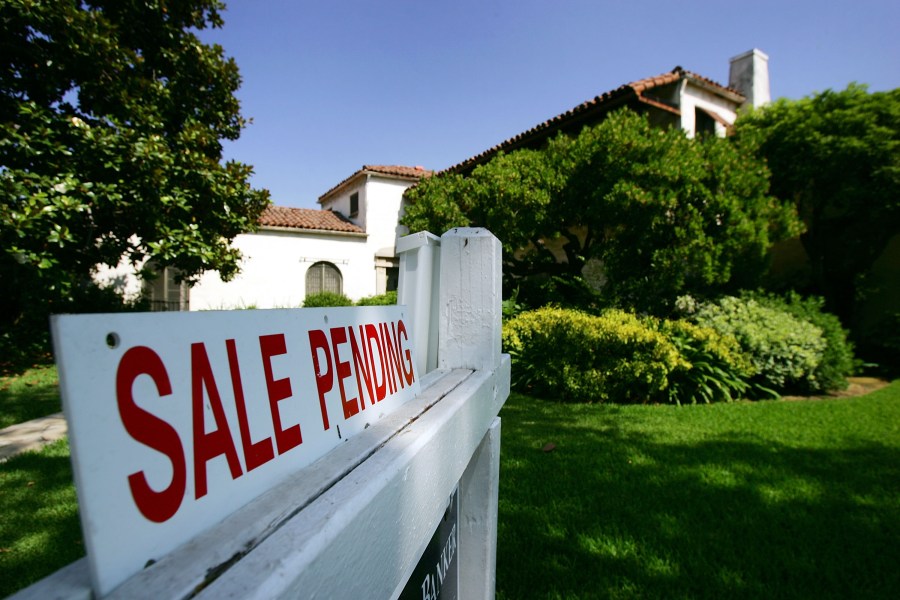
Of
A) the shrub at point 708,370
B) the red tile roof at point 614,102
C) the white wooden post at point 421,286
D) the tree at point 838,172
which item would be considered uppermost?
the red tile roof at point 614,102

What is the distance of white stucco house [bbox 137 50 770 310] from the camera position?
428 inches

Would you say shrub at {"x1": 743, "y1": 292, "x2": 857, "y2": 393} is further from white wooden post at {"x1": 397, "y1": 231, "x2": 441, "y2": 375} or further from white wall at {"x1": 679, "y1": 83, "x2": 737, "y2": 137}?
white wooden post at {"x1": 397, "y1": 231, "x2": 441, "y2": 375}

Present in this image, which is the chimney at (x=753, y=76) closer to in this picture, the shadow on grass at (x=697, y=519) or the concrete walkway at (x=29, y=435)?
the shadow on grass at (x=697, y=519)

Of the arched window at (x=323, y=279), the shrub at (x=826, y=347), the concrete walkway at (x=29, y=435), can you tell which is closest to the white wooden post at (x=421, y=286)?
the concrete walkway at (x=29, y=435)

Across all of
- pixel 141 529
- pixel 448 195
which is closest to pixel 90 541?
pixel 141 529

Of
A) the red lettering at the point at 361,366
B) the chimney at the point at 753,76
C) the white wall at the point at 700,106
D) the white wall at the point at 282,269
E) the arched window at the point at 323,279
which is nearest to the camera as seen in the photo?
the red lettering at the point at 361,366

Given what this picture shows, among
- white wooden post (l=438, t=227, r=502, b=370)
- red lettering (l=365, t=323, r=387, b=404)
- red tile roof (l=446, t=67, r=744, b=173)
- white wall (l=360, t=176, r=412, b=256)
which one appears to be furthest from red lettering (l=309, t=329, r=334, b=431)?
white wall (l=360, t=176, r=412, b=256)

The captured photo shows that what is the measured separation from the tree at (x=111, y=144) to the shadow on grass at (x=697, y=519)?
6.27 metres

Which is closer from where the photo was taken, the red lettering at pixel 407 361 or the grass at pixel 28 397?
the red lettering at pixel 407 361

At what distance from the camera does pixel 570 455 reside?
390 cm

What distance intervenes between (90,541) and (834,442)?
5.63 metres

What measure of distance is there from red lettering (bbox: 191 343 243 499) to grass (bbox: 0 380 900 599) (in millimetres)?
2041

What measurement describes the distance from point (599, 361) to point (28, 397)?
788 cm

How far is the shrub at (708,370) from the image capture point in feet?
20.3
